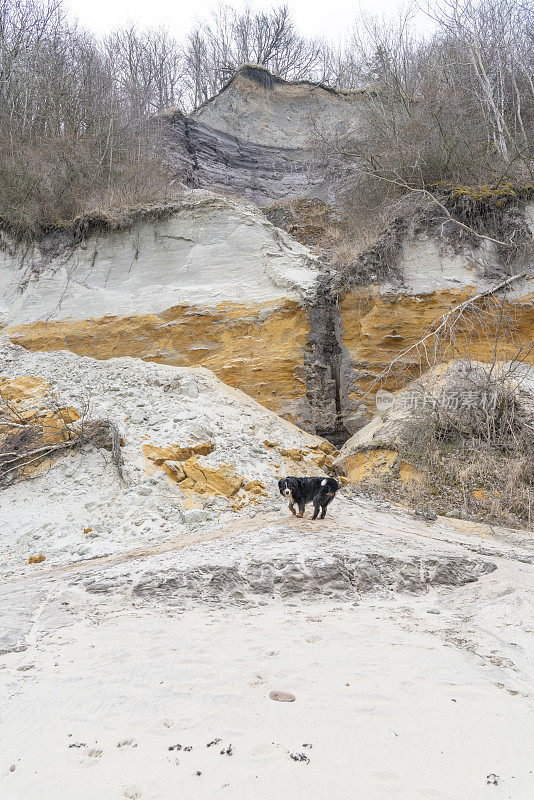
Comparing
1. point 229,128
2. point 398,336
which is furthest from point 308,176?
point 398,336

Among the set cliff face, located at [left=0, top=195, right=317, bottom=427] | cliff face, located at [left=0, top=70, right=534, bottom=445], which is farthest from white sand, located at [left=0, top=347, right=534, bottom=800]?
cliff face, located at [left=0, top=195, right=317, bottom=427]

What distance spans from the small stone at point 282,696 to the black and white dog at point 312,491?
344 cm

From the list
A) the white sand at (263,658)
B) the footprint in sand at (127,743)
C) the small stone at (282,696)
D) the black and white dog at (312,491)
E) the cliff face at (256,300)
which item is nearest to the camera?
the white sand at (263,658)

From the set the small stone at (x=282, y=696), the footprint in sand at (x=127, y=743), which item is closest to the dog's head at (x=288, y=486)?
the small stone at (x=282, y=696)

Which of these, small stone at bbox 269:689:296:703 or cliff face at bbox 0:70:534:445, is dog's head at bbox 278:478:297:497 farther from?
cliff face at bbox 0:70:534:445

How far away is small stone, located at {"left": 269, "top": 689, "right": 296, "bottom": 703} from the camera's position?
1817 millimetres

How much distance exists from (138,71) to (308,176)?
32.8 feet

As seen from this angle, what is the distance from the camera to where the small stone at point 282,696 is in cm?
182

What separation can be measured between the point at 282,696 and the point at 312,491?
3.56 m

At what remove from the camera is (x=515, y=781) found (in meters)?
1.34

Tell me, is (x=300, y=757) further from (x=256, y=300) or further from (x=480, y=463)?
(x=256, y=300)

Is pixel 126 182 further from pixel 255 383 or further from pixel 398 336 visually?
pixel 398 336

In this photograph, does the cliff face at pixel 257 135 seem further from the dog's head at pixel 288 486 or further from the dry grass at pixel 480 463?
the dog's head at pixel 288 486

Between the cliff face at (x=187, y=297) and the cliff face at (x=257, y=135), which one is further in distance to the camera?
the cliff face at (x=257, y=135)
